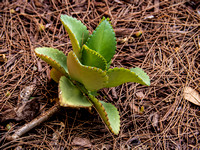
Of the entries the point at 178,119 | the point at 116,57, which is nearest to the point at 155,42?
the point at 116,57

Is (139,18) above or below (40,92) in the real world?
above

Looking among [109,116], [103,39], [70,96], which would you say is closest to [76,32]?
[103,39]

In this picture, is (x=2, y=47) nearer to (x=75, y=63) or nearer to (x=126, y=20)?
(x=75, y=63)

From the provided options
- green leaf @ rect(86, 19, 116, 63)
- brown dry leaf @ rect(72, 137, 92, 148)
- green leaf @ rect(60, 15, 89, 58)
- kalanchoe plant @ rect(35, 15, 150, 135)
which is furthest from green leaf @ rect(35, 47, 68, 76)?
brown dry leaf @ rect(72, 137, 92, 148)

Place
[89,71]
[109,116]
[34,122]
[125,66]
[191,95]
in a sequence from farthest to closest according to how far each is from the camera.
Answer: [125,66] → [191,95] → [34,122] → [109,116] → [89,71]

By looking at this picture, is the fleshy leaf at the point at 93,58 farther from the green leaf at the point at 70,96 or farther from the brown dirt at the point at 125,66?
the brown dirt at the point at 125,66

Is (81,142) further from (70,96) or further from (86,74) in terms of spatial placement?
(86,74)
